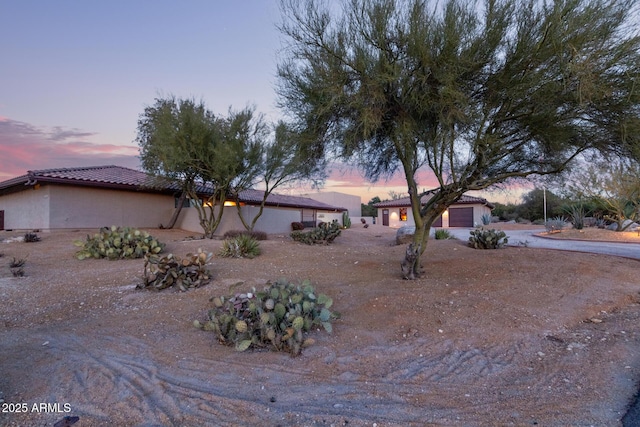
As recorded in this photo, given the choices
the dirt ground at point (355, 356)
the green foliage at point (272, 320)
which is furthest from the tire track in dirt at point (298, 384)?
the green foliage at point (272, 320)

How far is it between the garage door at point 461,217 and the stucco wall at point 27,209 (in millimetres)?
30668

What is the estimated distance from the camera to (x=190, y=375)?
423 centimetres

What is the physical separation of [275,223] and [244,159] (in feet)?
34.5

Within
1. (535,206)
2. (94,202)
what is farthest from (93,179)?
(535,206)

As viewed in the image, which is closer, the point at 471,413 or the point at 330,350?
the point at 471,413

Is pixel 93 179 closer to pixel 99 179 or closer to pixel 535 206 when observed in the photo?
pixel 99 179

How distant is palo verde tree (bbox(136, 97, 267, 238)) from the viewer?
15.1 metres

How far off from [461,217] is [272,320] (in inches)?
1319

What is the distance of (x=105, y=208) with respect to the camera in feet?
64.1

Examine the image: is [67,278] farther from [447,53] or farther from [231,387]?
[447,53]

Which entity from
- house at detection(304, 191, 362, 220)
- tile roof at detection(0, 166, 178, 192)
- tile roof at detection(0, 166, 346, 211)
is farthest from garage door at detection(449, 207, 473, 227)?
tile roof at detection(0, 166, 178, 192)

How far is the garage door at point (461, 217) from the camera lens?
35.4 m

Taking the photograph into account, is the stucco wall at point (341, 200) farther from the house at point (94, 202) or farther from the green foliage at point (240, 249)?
the green foliage at point (240, 249)

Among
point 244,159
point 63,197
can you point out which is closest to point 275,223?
point 244,159
